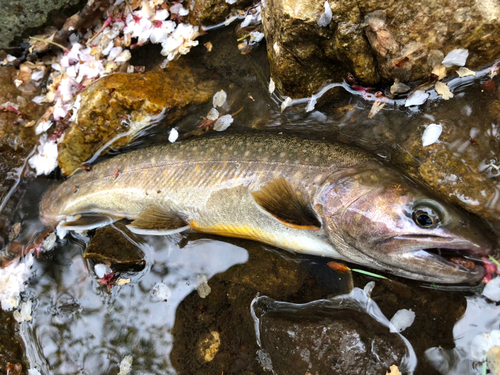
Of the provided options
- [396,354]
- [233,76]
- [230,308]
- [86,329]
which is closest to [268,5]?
[233,76]

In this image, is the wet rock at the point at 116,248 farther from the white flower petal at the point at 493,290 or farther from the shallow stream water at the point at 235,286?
the white flower petal at the point at 493,290

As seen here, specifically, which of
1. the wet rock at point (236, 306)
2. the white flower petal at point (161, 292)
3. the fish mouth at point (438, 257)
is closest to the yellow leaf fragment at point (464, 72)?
the fish mouth at point (438, 257)

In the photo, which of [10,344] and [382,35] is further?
[10,344]

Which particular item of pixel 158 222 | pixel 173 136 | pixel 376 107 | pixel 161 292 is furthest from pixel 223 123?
pixel 161 292

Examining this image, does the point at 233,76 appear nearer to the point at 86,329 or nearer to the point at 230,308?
the point at 230,308

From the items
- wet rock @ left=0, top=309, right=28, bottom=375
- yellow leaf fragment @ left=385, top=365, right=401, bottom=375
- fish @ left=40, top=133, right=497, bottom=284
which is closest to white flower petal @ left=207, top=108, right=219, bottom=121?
fish @ left=40, top=133, right=497, bottom=284

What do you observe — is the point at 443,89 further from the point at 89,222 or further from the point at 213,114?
the point at 89,222

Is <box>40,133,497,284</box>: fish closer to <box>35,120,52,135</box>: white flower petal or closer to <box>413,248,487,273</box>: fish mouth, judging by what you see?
<box>413,248,487,273</box>: fish mouth
